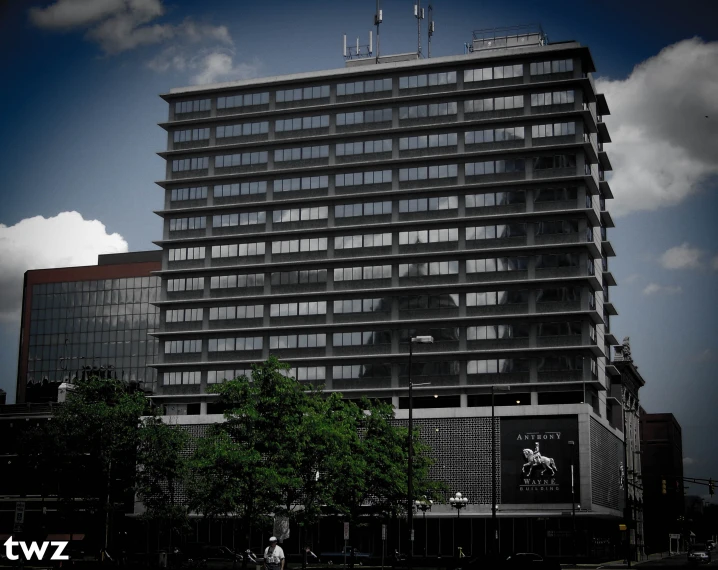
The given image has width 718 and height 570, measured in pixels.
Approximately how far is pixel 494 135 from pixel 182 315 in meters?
41.4

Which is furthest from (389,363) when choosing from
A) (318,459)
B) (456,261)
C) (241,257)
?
(318,459)

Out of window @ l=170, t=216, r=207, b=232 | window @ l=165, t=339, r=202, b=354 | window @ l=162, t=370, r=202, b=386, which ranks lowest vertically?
window @ l=162, t=370, r=202, b=386

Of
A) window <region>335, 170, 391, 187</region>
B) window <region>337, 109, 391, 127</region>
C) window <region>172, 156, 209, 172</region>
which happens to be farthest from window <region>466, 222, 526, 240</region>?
window <region>172, 156, 209, 172</region>

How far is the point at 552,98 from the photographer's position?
109 meters

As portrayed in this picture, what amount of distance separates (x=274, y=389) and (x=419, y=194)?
44545 millimetres

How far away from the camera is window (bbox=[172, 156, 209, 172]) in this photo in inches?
4700

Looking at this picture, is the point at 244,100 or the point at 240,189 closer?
the point at 240,189

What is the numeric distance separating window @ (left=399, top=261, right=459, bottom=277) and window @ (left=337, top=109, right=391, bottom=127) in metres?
16.9

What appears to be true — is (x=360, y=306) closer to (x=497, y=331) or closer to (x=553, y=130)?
(x=497, y=331)

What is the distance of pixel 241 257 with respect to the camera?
117 meters

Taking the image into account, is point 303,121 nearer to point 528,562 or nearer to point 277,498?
point 277,498

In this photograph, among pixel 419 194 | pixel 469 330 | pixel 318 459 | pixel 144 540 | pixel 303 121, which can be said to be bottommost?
pixel 144 540

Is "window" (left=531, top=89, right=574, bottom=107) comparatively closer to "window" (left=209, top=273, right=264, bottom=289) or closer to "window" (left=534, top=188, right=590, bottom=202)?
"window" (left=534, top=188, right=590, bottom=202)

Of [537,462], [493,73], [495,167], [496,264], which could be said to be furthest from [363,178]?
[537,462]
